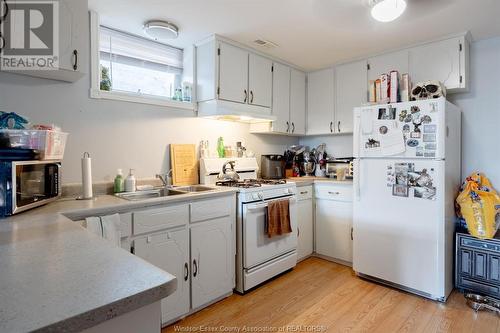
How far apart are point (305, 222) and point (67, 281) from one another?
8.91 ft

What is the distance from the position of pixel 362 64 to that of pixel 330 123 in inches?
29.7

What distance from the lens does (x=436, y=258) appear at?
225cm

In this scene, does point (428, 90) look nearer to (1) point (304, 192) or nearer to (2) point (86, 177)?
(1) point (304, 192)

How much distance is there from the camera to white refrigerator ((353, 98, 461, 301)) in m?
2.23

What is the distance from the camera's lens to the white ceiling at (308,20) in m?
2.00

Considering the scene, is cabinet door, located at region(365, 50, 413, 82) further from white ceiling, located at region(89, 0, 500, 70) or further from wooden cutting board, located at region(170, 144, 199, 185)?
wooden cutting board, located at region(170, 144, 199, 185)

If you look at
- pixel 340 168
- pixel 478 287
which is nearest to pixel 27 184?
pixel 340 168

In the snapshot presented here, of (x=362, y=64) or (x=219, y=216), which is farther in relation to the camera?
(x=362, y=64)

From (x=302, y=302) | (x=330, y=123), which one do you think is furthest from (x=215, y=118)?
(x=302, y=302)

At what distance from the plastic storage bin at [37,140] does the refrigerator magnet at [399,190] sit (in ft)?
8.55

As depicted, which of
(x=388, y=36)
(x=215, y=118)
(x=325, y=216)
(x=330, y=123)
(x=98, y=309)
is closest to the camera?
(x=98, y=309)

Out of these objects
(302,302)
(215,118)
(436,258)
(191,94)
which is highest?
(191,94)

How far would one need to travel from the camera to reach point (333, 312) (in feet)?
6.95

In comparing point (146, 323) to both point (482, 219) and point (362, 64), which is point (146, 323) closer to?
point (482, 219)
